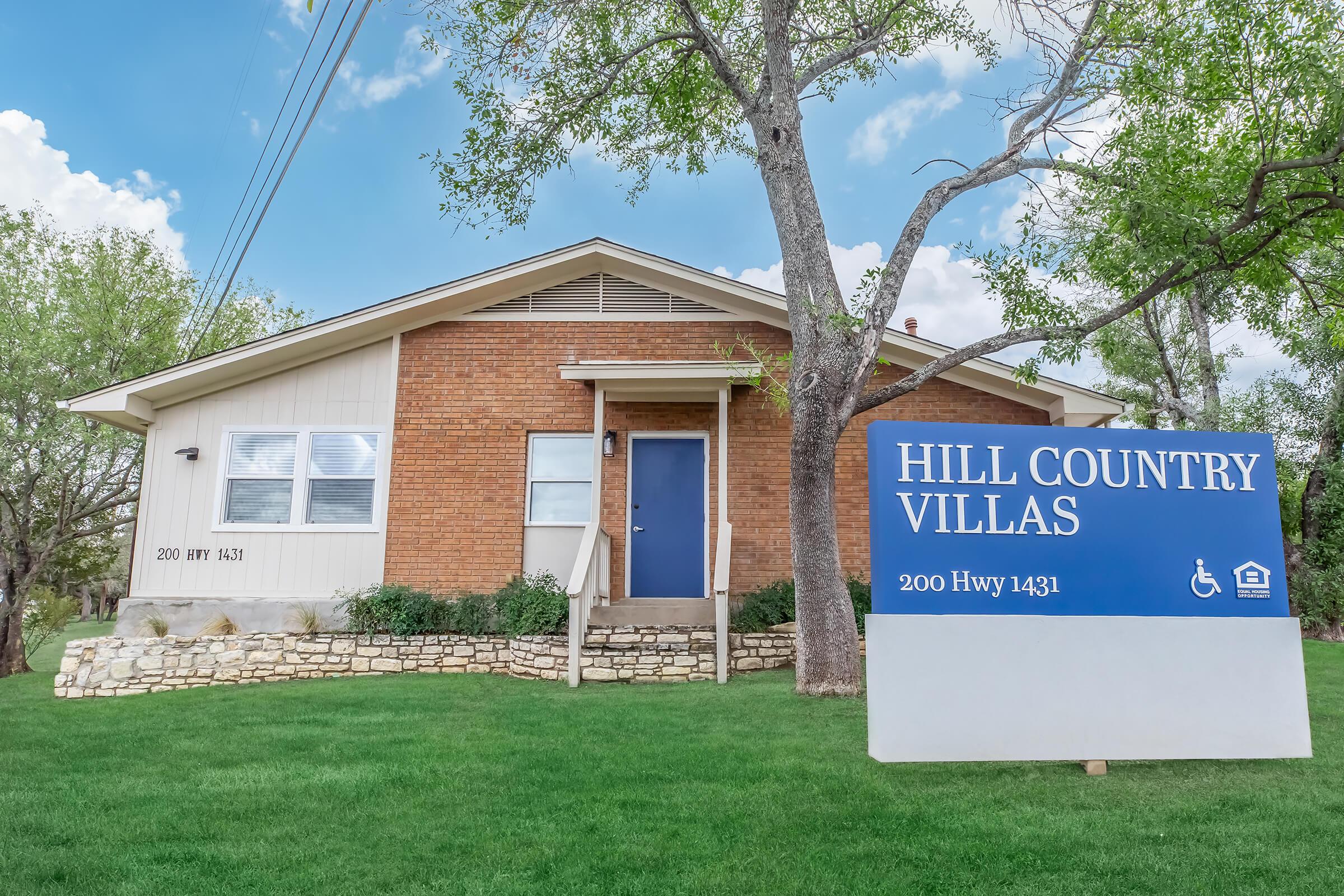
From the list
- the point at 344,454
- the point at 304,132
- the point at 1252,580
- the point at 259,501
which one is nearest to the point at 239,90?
the point at 304,132

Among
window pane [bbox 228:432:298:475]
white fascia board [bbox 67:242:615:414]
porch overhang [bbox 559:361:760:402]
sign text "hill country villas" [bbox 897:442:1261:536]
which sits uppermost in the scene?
white fascia board [bbox 67:242:615:414]

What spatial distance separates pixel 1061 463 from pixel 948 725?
165cm

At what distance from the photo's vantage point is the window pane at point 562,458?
11180 millimetres

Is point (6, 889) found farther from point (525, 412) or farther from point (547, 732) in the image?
point (525, 412)

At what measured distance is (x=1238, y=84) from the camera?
873cm

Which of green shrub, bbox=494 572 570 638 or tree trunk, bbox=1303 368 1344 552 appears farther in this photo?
tree trunk, bbox=1303 368 1344 552

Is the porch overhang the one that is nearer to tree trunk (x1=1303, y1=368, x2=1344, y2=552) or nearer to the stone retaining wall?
the stone retaining wall

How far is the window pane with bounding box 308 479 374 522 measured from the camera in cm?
1095

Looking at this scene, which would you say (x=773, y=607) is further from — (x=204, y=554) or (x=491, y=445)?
(x=204, y=554)

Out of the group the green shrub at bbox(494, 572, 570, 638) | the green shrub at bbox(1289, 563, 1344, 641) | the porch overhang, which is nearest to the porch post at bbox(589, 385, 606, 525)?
the porch overhang

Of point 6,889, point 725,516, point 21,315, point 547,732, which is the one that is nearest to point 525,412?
point 725,516

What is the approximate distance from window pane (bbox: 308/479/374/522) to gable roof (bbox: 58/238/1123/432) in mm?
1738

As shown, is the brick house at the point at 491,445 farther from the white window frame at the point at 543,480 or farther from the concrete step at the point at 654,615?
the concrete step at the point at 654,615

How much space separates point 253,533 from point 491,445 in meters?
3.27
